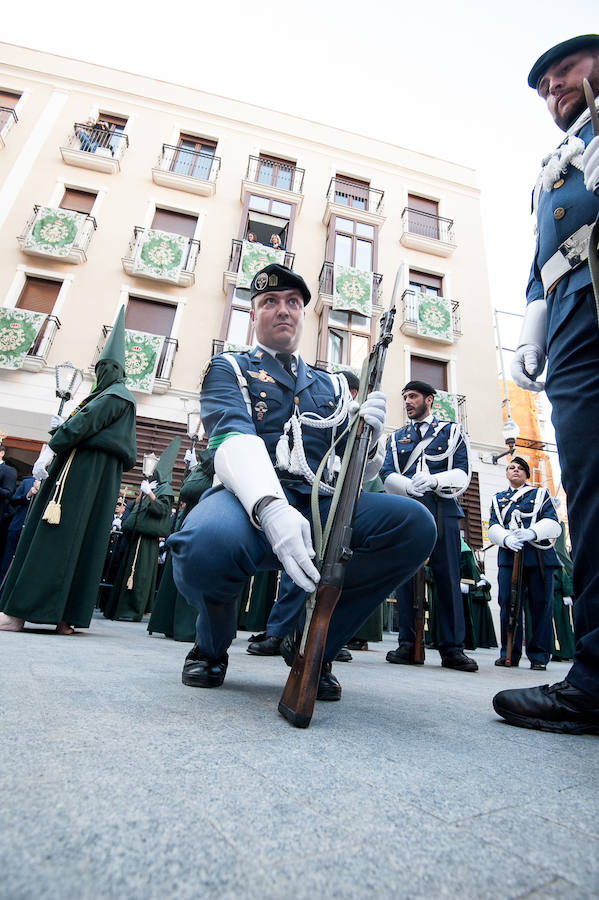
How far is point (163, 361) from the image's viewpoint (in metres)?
12.1

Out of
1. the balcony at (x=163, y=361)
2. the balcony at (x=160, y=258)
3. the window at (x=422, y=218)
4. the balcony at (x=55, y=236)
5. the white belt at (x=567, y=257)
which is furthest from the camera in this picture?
the window at (x=422, y=218)

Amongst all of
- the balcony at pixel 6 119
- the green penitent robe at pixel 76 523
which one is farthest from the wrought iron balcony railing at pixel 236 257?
the green penitent robe at pixel 76 523

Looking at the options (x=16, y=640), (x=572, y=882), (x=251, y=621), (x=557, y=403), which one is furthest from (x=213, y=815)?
(x=251, y=621)

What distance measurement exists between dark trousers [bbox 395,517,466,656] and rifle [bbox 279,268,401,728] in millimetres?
2404

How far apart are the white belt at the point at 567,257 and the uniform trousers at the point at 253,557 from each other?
105 cm

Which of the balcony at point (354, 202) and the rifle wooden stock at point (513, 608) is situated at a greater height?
the balcony at point (354, 202)

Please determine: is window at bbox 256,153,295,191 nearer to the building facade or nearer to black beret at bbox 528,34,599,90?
the building facade

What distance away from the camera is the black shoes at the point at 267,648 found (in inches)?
126

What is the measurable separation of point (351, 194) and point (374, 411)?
16338 millimetres

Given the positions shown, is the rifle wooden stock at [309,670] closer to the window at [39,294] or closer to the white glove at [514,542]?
the white glove at [514,542]

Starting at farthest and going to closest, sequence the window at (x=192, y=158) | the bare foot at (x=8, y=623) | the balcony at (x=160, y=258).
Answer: the window at (x=192, y=158)
the balcony at (x=160, y=258)
the bare foot at (x=8, y=623)

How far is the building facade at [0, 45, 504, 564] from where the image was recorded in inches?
470

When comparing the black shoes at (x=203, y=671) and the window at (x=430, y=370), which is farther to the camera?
the window at (x=430, y=370)

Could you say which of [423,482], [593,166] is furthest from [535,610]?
[593,166]
